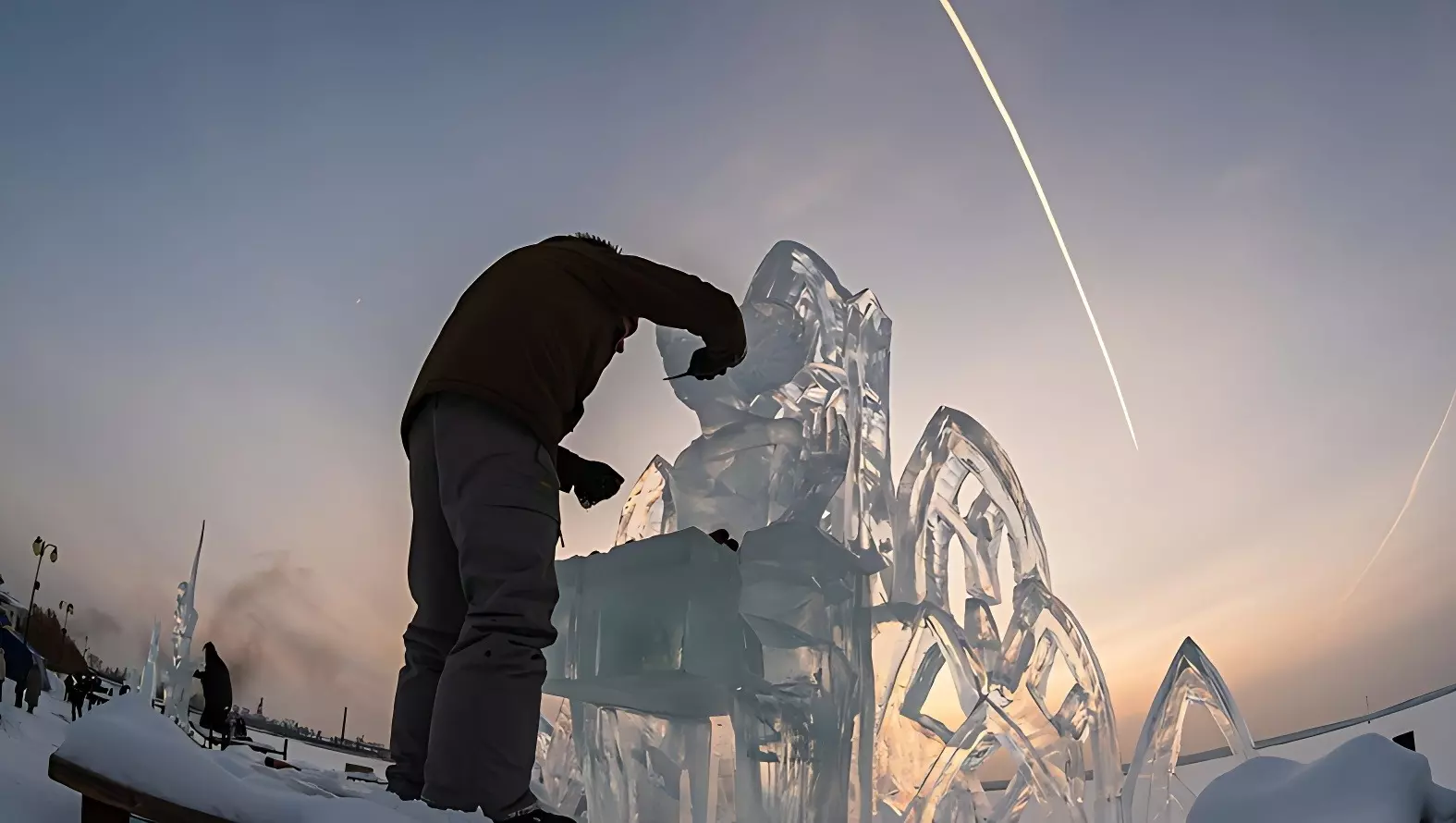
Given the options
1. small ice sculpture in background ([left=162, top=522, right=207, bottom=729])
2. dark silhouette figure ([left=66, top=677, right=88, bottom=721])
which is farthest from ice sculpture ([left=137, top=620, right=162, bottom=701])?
dark silhouette figure ([left=66, top=677, right=88, bottom=721])

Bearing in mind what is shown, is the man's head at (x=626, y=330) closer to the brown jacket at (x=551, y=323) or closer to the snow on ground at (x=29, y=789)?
the brown jacket at (x=551, y=323)

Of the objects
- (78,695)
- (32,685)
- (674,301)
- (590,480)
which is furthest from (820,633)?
(78,695)

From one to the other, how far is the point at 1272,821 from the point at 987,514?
239 cm

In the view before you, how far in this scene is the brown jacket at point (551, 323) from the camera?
1.88 metres

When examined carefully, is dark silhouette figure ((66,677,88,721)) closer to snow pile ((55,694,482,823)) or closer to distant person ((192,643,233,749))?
distant person ((192,643,233,749))

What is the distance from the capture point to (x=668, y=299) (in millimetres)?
2145

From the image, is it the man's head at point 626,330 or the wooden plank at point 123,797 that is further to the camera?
the man's head at point 626,330

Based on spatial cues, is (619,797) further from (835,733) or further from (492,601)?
(492,601)

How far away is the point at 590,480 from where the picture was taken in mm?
2357

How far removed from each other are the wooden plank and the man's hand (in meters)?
1.30

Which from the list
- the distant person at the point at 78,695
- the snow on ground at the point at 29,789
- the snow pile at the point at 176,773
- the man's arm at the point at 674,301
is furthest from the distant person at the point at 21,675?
the man's arm at the point at 674,301

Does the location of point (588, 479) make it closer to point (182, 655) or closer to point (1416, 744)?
point (1416, 744)

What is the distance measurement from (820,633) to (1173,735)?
139 centimetres

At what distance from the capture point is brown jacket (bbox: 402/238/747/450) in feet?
6.15
